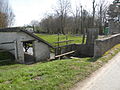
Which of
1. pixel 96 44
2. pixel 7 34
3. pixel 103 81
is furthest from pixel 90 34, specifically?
pixel 103 81

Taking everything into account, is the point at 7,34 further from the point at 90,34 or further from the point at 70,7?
the point at 70,7

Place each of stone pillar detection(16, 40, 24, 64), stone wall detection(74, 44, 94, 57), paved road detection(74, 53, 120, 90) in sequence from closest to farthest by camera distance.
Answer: paved road detection(74, 53, 120, 90)
stone pillar detection(16, 40, 24, 64)
stone wall detection(74, 44, 94, 57)

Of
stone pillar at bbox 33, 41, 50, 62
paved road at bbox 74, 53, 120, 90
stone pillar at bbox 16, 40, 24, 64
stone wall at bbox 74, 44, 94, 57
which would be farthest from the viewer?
stone wall at bbox 74, 44, 94, 57

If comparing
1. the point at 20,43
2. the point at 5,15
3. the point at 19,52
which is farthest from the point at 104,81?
the point at 5,15

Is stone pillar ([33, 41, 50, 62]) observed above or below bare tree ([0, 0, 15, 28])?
below

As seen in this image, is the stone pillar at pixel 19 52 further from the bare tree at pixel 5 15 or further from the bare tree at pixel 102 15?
the bare tree at pixel 102 15

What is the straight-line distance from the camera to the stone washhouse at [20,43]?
11039 millimetres

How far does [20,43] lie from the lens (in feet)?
36.7

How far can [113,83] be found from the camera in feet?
15.7

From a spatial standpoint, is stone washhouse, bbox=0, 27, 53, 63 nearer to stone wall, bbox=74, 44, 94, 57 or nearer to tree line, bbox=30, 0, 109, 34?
stone wall, bbox=74, 44, 94, 57

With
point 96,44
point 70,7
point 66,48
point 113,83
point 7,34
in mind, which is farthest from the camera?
point 70,7

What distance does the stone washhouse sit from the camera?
36.2 feet

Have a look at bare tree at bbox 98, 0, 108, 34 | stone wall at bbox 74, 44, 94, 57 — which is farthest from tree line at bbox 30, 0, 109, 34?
stone wall at bbox 74, 44, 94, 57

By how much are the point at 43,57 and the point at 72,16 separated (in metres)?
35.7
